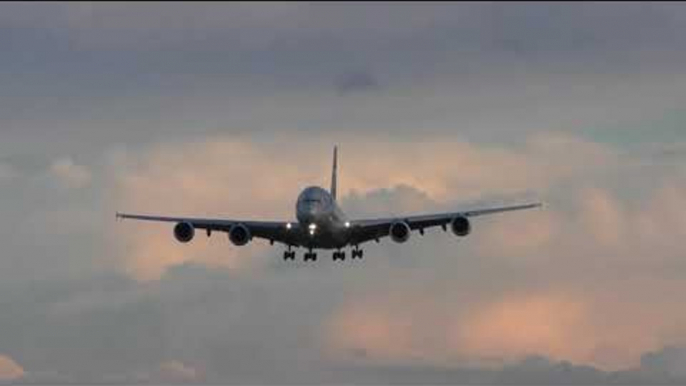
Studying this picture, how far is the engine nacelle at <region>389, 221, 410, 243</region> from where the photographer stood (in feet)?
340

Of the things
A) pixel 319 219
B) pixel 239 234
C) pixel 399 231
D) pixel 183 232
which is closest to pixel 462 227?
pixel 399 231

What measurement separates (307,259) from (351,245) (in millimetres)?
4696

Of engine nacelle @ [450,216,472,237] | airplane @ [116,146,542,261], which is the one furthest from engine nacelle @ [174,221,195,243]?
engine nacelle @ [450,216,472,237]

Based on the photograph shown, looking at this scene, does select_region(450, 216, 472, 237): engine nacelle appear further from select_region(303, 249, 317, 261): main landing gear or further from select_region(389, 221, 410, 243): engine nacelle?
select_region(303, 249, 317, 261): main landing gear

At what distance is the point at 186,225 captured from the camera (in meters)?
106

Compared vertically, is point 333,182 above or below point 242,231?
above

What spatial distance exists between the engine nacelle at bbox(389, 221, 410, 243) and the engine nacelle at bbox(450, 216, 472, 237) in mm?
4367

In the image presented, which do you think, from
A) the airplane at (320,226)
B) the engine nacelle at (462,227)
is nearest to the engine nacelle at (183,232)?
the airplane at (320,226)

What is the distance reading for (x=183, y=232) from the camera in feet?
346

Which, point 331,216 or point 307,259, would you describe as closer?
point 331,216

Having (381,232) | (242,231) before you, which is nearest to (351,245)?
(381,232)

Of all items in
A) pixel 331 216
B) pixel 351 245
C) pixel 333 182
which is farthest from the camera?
pixel 333 182

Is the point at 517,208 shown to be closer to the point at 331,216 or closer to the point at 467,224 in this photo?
the point at 467,224

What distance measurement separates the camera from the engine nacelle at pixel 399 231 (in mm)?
103625
